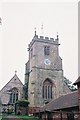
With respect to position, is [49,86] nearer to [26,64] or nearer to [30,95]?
[30,95]

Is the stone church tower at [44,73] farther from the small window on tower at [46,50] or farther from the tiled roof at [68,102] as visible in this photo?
the tiled roof at [68,102]

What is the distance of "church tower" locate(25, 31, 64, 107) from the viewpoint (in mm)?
40438

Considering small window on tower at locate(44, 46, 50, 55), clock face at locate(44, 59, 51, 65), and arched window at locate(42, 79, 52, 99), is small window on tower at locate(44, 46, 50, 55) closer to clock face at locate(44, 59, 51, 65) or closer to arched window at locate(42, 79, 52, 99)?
clock face at locate(44, 59, 51, 65)

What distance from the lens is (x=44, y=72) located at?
42.4 meters

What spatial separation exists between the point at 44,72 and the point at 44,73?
199 millimetres

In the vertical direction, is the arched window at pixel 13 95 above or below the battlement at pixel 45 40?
below

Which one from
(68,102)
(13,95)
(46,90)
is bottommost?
(68,102)

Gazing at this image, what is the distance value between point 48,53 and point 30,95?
8523 millimetres

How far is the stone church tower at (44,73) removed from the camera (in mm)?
40438

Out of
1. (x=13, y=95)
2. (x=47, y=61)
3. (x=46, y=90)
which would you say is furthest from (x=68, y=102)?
(x=47, y=61)

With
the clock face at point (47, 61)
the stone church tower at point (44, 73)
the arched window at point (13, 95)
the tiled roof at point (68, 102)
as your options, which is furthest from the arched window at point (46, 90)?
the tiled roof at point (68, 102)

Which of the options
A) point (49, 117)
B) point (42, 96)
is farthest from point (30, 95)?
point (49, 117)

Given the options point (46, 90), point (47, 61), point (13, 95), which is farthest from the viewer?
point (47, 61)

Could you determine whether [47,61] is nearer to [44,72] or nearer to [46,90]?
[44,72]
